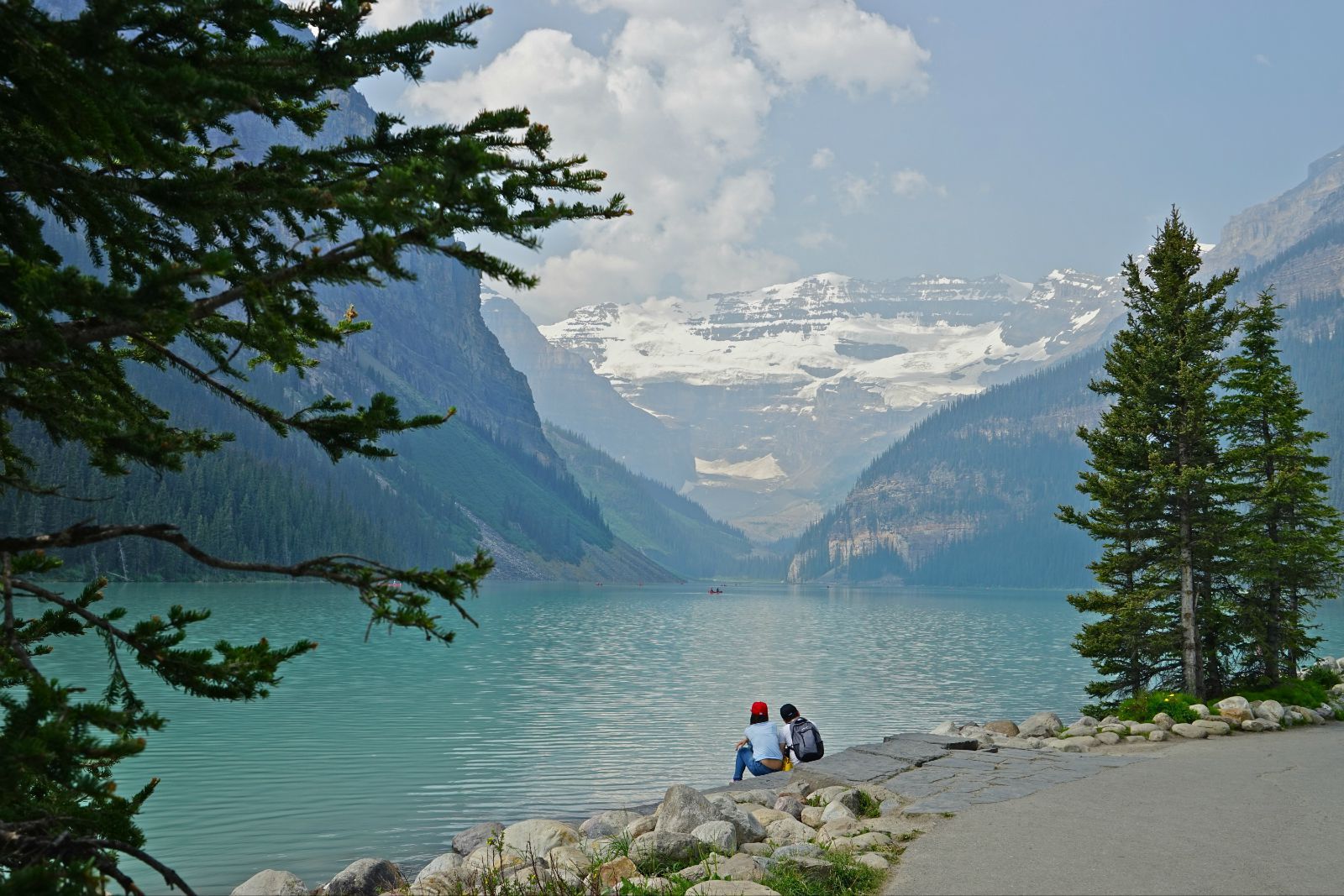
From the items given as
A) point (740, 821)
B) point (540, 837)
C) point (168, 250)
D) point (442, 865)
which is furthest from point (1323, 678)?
point (168, 250)

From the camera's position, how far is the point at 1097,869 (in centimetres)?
1074

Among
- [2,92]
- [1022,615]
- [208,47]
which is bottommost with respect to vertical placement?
[1022,615]

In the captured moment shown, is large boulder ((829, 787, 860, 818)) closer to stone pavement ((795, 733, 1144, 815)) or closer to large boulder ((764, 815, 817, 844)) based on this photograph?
stone pavement ((795, 733, 1144, 815))

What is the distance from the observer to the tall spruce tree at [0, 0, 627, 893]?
17.2 ft

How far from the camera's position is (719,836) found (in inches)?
493

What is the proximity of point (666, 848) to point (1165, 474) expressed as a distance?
69.5 feet

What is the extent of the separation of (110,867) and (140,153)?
3893 mm

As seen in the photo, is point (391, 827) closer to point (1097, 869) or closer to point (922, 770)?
point (922, 770)

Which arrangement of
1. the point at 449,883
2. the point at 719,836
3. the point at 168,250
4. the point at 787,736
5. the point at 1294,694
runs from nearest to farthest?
the point at 168,250 → the point at 719,836 → the point at 449,883 → the point at 787,736 → the point at 1294,694

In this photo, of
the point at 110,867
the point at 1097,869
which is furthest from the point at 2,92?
the point at 1097,869

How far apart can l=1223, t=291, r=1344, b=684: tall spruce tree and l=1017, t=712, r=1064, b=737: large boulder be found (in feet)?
24.2

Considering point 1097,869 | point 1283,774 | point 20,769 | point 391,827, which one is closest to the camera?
point 20,769

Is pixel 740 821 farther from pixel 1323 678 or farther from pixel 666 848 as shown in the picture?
pixel 1323 678

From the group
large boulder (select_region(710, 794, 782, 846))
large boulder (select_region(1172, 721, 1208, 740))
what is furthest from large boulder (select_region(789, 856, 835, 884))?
large boulder (select_region(1172, 721, 1208, 740))
